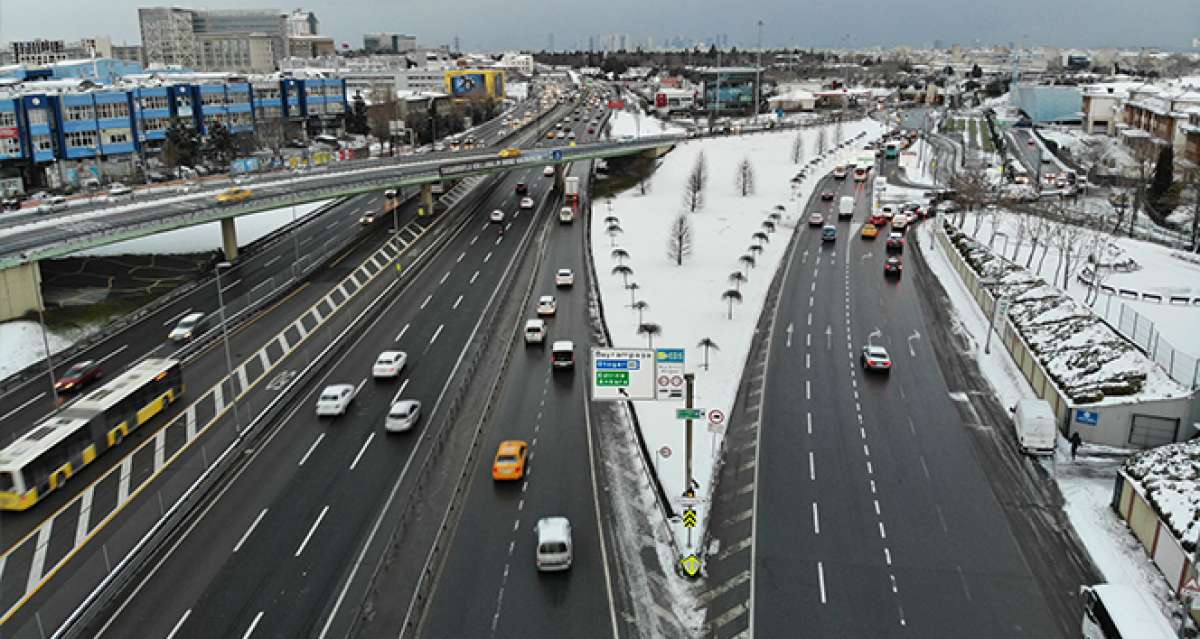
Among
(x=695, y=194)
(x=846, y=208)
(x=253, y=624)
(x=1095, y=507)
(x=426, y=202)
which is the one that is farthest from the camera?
(x=695, y=194)

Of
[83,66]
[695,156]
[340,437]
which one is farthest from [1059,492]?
[83,66]

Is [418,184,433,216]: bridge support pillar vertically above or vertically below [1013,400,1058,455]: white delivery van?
above

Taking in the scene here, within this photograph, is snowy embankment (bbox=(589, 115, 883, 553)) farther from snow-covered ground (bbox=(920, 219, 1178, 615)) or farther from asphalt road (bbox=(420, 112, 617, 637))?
snow-covered ground (bbox=(920, 219, 1178, 615))

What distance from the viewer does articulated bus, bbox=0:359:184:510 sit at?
89.2 feet

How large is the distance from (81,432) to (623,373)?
60.9 feet

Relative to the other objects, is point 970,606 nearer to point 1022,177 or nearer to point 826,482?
point 826,482

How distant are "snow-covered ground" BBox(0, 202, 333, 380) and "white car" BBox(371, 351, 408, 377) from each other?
55.1 ft

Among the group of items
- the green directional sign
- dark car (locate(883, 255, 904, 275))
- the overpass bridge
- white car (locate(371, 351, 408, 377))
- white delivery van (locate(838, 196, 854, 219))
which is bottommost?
white car (locate(371, 351, 408, 377))

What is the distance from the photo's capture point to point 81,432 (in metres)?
29.7

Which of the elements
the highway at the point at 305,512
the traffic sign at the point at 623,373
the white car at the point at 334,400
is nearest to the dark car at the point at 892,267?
the highway at the point at 305,512

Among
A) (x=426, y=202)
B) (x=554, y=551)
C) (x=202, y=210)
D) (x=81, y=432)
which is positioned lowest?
(x=554, y=551)

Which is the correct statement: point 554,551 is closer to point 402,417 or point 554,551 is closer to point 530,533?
point 530,533

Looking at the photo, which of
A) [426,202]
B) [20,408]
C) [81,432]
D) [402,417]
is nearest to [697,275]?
[402,417]

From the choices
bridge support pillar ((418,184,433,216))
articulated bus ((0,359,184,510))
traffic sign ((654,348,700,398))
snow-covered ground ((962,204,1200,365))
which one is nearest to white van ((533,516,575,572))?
traffic sign ((654,348,700,398))
